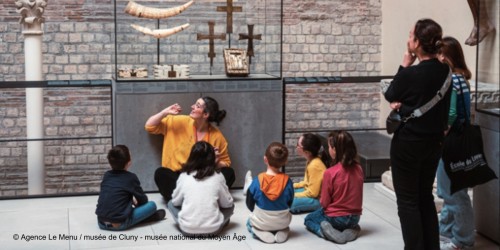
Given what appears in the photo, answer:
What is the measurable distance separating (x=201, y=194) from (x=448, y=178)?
151cm

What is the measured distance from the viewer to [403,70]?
3992 mm

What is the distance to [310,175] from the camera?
5426 mm

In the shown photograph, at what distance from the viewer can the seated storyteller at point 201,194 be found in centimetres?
487

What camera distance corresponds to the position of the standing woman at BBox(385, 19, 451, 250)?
3979mm

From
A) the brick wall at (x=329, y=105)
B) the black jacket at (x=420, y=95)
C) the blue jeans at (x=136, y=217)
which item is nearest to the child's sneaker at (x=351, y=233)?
the black jacket at (x=420, y=95)

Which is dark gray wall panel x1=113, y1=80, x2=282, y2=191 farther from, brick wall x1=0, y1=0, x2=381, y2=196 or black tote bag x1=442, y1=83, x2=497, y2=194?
brick wall x1=0, y1=0, x2=381, y2=196

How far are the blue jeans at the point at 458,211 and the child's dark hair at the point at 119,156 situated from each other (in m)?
2.00

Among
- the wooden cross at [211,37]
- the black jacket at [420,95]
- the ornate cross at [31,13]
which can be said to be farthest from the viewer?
the ornate cross at [31,13]

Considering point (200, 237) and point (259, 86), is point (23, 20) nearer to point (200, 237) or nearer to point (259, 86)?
point (259, 86)

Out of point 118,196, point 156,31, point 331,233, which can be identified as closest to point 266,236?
point 331,233

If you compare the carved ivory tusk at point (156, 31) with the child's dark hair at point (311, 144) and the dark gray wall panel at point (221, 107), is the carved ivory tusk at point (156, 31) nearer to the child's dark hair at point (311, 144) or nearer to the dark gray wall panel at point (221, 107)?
the dark gray wall panel at point (221, 107)

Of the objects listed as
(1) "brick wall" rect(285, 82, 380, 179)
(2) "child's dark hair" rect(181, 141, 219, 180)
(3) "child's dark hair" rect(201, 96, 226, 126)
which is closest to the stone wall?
(1) "brick wall" rect(285, 82, 380, 179)

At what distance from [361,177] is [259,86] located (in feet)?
5.73

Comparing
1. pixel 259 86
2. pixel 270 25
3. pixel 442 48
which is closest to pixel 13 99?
pixel 270 25
